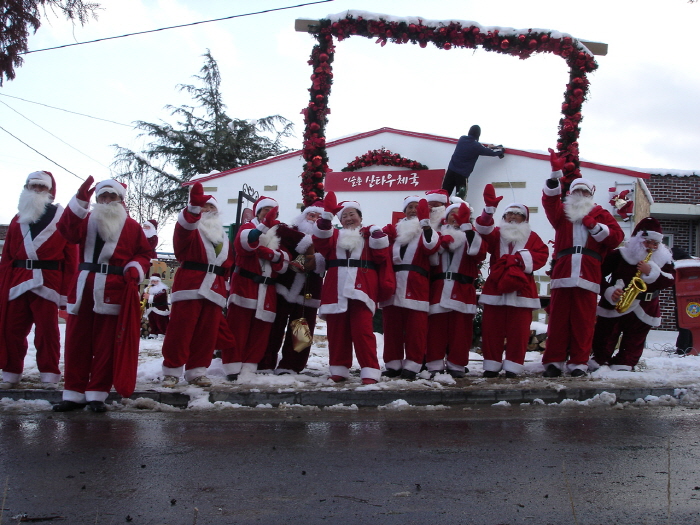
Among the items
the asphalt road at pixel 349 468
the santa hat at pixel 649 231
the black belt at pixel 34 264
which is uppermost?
the santa hat at pixel 649 231

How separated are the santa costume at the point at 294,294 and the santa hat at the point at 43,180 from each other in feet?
7.82

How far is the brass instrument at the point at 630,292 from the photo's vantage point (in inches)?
289

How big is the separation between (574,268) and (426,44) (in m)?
4.17

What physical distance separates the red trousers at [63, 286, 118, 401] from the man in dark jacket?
30.9ft

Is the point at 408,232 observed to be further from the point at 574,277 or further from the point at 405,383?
the point at 574,277

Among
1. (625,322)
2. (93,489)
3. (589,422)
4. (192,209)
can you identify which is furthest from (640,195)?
(93,489)

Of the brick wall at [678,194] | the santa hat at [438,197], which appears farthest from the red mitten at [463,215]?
the brick wall at [678,194]

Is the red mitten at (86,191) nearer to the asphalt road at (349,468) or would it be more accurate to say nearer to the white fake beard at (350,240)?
the asphalt road at (349,468)

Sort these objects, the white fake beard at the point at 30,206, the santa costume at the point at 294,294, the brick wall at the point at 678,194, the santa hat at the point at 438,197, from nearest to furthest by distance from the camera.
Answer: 1. the white fake beard at the point at 30,206
2. the santa costume at the point at 294,294
3. the santa hat at the point at 438,197
4. the brick wall at the point at 678,194

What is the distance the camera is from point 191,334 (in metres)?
6.49

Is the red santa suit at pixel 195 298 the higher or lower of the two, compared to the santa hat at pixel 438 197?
lower

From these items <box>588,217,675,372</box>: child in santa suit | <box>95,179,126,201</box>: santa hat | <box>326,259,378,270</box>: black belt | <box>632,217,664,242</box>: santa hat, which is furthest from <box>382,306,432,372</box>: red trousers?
<box>95,179,126,201</box>: santa hat

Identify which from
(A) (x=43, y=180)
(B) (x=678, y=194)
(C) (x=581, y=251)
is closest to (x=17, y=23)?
(A) (x=43, y=180)

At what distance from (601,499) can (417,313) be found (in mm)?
3807
